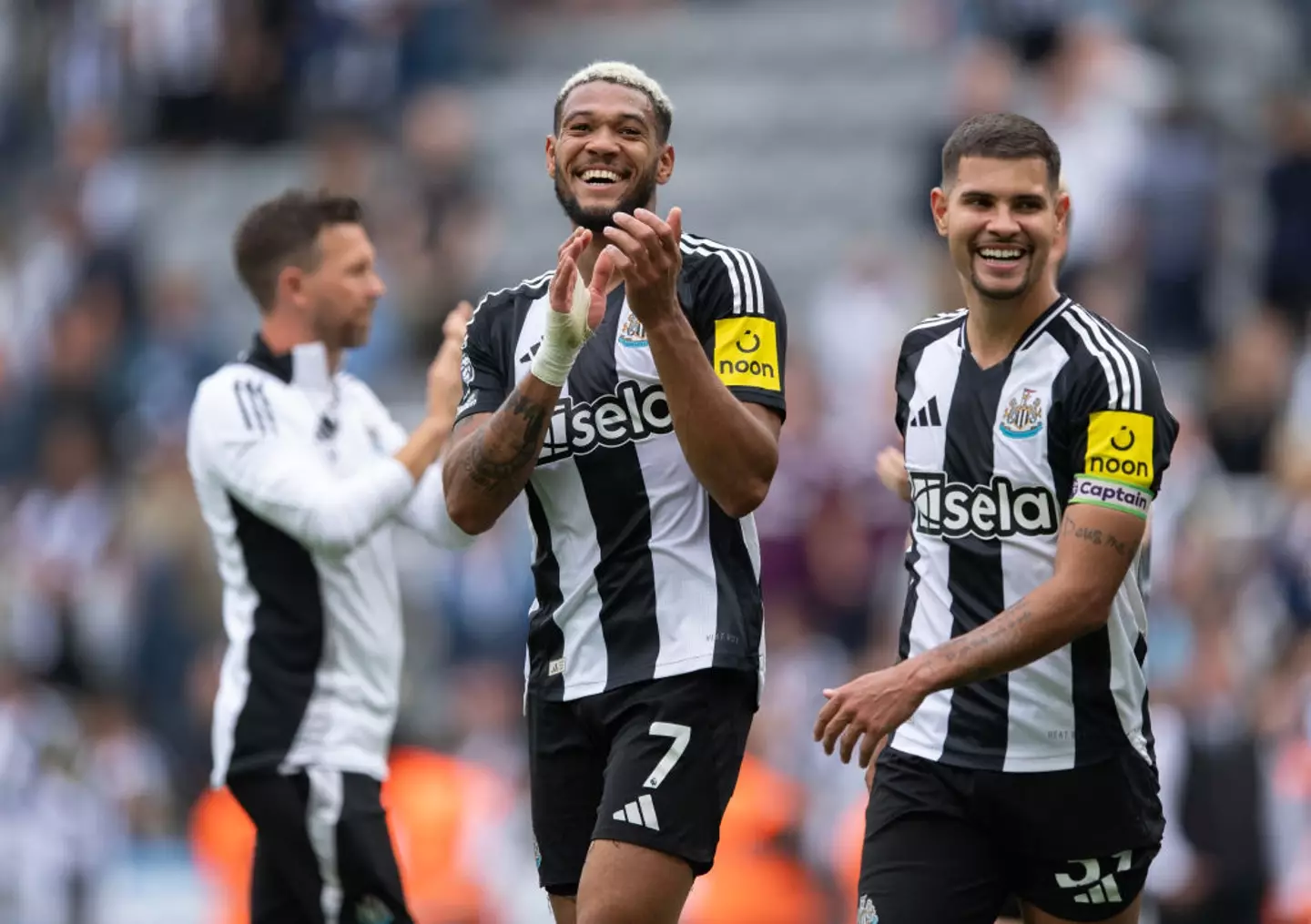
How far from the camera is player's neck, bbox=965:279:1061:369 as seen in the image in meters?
6.21

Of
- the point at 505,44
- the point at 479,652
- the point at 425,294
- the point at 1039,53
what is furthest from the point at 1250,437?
the point at 505,44

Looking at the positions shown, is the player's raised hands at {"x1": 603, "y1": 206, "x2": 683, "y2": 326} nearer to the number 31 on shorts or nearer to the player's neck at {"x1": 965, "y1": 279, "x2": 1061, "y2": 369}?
the player's neck at {"x1": 965, "y1": 279, "x2": 1061, "y2": 369}

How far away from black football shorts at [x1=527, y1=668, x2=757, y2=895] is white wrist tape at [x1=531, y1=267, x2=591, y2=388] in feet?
2.95

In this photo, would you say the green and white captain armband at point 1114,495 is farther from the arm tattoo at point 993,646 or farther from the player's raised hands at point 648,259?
A: the player's raised hands at point 648,259

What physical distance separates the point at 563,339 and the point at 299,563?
1936 millimetres

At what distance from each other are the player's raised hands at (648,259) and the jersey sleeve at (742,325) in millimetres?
380

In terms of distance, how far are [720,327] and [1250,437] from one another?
7158mm

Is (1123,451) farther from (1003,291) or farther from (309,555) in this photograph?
(309,555)

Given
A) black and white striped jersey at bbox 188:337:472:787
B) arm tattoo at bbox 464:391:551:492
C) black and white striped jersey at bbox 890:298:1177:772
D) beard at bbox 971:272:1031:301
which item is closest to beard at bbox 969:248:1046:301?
beard at bbox 971:272:1031:301

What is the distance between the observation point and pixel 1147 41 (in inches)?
620

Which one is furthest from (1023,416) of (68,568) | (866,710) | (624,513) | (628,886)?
(68,568)

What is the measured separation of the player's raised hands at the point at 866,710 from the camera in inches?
222

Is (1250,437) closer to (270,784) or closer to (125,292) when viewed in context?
(270,784)

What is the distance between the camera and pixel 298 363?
25.2 ft
